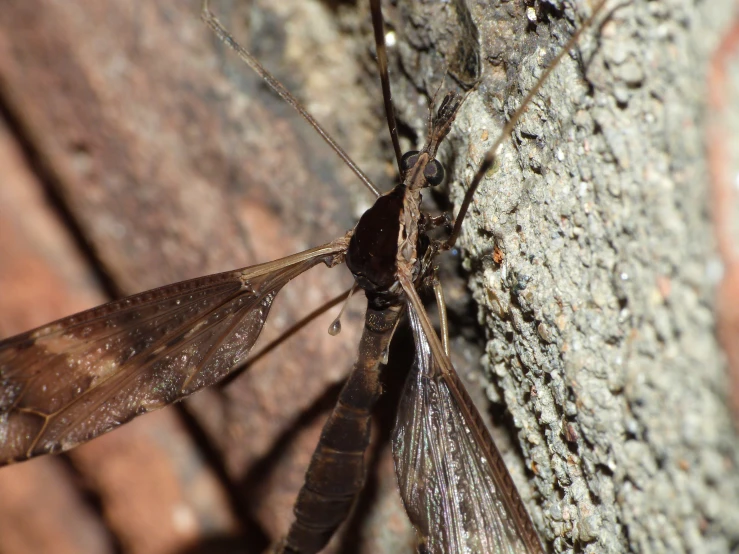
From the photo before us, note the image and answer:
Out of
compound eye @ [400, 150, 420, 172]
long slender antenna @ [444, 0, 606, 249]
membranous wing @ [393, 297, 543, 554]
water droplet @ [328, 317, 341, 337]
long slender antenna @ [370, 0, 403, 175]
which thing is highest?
long slender antenna @ [370, 0, 403, 175]

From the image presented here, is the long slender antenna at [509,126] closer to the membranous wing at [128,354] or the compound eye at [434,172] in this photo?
the compound eye at [434,172]

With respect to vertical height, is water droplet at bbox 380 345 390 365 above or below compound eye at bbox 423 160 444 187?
below

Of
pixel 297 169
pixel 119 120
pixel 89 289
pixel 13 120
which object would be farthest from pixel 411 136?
pixel 13 120

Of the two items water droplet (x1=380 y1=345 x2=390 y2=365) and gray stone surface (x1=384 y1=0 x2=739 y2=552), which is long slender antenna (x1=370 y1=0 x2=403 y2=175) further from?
water droplet (x1=380 y1=345 x2=390 y2=365)

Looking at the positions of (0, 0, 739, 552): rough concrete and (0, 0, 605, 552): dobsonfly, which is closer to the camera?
(0, 0, 739, 552): rough concrete

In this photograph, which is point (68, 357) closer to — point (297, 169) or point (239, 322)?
point (239, 322)

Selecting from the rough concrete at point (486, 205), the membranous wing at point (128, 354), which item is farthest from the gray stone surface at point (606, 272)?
the membranous wing at point (128, 354)

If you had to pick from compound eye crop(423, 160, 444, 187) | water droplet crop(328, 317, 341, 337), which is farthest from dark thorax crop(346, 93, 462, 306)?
water droplet crop(328, 317, 341, 337)

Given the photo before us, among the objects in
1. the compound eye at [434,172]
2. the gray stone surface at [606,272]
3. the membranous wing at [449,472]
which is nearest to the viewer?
the gray stone surface at [606,272]
